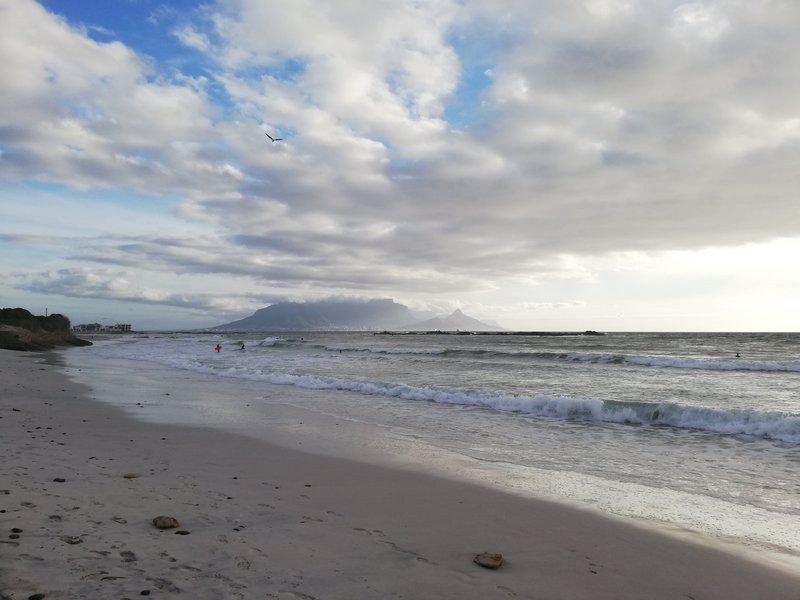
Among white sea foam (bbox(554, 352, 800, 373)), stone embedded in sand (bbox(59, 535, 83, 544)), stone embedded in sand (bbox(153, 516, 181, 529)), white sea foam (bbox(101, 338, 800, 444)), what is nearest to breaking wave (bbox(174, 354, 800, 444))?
white sea foam (bbox(101, 338, 800, 444))

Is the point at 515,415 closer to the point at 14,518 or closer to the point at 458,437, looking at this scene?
the point at 458,437

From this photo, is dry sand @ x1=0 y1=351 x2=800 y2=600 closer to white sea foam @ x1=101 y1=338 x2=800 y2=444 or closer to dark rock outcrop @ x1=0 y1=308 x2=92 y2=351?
white sea foam @ x1=101 y1=338 x2=800 y2=444

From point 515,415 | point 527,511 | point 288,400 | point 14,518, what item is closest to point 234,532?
point 14,518

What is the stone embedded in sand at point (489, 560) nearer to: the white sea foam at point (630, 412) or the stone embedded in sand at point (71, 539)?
the stone embedded in sand at point (71, 539)

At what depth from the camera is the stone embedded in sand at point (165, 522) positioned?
14.6 feet

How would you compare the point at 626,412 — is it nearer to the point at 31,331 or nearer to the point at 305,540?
the point at 305,540

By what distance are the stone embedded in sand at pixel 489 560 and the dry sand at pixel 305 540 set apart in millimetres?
73

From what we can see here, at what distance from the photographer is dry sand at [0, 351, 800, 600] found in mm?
3545

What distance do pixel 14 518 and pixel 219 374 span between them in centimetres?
2294

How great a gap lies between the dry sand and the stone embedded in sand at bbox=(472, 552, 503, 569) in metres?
0.07

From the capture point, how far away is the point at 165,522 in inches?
177

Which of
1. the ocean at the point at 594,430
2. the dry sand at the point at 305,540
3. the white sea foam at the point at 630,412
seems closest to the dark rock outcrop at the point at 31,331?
the ocean at the point at 594,430

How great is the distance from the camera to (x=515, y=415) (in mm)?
14641

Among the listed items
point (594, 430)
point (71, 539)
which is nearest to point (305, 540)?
point (71, 539)
